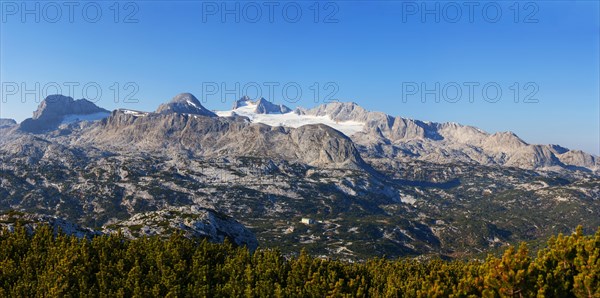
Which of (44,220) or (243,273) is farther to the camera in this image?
(44,220)

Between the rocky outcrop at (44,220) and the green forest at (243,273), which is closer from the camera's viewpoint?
the green forest at (243,273)

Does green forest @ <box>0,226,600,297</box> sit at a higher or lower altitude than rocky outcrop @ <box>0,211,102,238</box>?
higher

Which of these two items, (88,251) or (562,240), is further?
(88,251)

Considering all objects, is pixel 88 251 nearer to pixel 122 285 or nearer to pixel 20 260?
pixel 20 260

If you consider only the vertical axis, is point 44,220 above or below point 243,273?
below

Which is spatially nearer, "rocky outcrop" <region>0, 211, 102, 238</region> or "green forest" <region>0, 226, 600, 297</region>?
"green forest" <region>0, 226, 600, 297</region>

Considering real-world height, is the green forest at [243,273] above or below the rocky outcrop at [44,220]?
above

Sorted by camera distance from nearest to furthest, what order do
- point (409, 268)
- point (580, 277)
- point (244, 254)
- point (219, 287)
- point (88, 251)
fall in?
1. point (580, 277)
2. point (219, 287)
3. point (88, 251)
4. point (244, 254)
5. point (409, 268)

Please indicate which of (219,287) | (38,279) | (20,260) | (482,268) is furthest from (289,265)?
(20,260)
